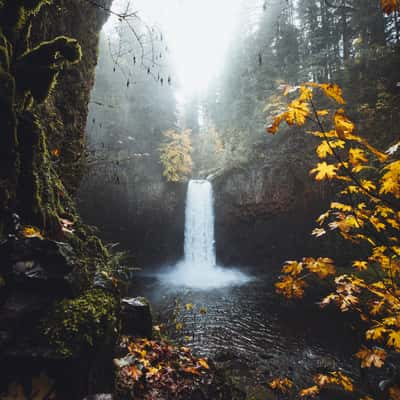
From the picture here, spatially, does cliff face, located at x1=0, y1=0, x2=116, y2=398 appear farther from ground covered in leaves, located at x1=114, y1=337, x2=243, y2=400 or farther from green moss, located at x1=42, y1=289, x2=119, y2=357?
ground covered in leaves, located at x1=114, y1=337, x2=243, y2=400

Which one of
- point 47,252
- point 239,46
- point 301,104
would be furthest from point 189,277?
point 239,46

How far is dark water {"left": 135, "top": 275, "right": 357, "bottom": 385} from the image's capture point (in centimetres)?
593

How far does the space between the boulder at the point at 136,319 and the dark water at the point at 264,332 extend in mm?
3272

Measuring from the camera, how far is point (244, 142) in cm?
1711

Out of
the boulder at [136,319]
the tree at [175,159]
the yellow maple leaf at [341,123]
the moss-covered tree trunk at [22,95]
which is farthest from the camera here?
the tree at [175,159]

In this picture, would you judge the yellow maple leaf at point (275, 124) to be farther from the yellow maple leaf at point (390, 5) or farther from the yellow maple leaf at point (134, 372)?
the yellow maple leaf at point (134, 372)

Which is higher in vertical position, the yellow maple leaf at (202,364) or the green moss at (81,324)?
the green moss at (81,324)

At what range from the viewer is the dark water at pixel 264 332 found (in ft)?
19.4

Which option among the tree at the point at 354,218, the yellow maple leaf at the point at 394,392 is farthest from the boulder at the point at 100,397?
the yellow maple leaf at the point at 394,392

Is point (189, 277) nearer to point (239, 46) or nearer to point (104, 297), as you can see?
point (104, 297)

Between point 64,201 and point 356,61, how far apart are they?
17451 mm

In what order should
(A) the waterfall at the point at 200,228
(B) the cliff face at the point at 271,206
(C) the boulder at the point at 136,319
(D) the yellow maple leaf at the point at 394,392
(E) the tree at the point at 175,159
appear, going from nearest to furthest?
(C) the boulder at the point at 136,319 < (D) the yellow maple leaf at the point at 394,392 < (B) the cliff face at the point at 271,206 < (A) the waterfall at the point at 200,228 < (E) the tree at the point at 175,159

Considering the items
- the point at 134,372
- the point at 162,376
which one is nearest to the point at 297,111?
the point at 134,372

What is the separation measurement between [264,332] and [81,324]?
690cm
